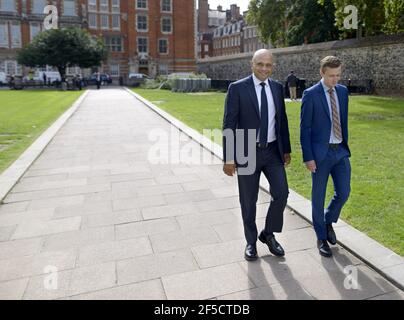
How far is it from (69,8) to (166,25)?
1487 cm

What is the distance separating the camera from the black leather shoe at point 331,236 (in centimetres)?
382

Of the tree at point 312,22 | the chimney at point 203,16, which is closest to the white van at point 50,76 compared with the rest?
the tree at point 312,22

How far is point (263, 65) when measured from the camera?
3.32 meters

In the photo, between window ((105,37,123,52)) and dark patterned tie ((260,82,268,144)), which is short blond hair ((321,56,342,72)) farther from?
window ((105,37,123,52))

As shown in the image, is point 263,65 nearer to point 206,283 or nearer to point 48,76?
point 206,283

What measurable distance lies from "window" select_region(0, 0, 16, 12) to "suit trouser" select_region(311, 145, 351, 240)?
64248 mm

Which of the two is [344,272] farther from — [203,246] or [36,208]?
[36,208]

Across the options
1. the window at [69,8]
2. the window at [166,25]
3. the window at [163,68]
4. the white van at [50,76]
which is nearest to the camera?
the white van at [50,76]

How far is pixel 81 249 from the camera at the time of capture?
3898 mm

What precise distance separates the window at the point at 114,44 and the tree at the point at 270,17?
26952 mm

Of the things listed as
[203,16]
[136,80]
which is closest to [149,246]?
[136,80]

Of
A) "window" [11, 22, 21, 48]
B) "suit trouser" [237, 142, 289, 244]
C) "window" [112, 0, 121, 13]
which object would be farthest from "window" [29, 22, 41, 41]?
"suit trouser" [237, 142, 289, 244]

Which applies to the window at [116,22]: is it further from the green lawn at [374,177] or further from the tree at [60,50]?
the green lawn at [374,177]

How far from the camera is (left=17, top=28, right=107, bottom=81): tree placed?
44688 millimetres
